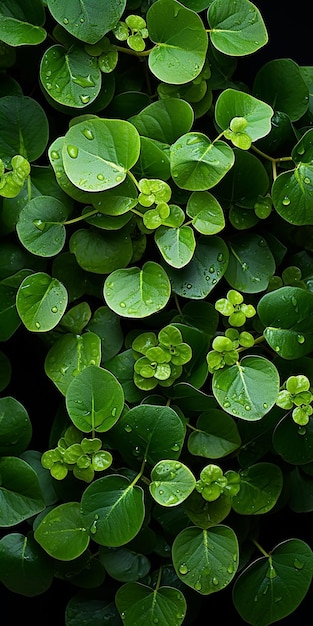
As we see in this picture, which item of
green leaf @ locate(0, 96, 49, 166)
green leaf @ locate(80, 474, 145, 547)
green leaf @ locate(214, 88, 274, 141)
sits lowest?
green leaf @ locate(80, 474, 145, 547)

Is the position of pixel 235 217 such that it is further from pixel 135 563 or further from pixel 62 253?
pixel 135 563

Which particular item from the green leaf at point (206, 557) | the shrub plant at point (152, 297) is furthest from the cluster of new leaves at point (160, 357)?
the green leaf at point (206, 557)

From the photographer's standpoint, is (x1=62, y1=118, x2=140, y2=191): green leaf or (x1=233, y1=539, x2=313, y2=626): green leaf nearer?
(x1=62, y1=118, x2=140, y2=191): green leaf

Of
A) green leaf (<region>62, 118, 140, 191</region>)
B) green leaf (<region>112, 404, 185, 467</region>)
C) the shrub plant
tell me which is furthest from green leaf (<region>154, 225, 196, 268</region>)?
green leaf (<region>112, 404, 185, 467</region>)

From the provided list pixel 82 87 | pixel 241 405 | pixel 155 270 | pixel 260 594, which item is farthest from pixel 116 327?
pixel 260 594

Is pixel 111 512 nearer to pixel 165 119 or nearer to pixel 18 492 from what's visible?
pixel 18 492

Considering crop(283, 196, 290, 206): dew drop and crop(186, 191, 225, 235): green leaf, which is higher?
crop(283, 196, 290, 206): dew drop

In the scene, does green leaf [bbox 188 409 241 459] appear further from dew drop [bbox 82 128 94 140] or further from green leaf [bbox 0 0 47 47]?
green leaf [bbox 0 0 47 47]
